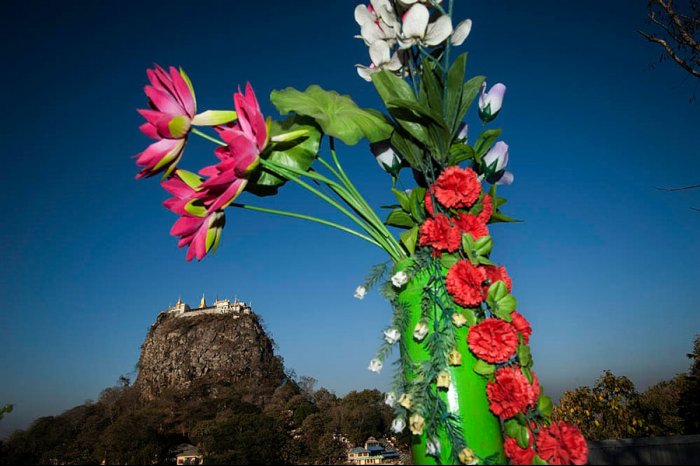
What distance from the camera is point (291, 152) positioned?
93 centimetres

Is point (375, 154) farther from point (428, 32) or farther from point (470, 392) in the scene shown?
point (470, 392)

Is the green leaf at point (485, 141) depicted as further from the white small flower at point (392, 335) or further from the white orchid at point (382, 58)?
the white small flower at point (392, 335)

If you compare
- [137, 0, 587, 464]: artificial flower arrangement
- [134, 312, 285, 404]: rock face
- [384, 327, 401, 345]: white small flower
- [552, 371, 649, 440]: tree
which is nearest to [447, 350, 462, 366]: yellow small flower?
[137, 0, 587, 464]: artificial flower arrangement

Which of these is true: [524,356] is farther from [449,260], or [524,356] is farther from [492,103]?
[492,103]

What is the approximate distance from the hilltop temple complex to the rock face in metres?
0.71

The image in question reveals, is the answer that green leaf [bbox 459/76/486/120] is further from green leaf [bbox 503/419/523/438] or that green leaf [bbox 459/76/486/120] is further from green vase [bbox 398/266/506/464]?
green leaf [bbox 503/419/523/438]

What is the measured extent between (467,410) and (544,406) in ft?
0.61

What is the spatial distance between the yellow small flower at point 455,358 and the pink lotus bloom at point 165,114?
67 cm

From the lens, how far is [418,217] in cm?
90

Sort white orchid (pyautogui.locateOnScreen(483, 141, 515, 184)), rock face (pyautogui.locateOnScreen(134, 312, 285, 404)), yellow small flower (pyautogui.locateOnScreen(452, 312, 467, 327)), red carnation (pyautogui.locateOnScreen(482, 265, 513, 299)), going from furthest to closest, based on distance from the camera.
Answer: rock face (pyautogui.locateOnScreen(134, 312, 285, 404))
white orchid (pyautogui.locateOnScreen(483, 141, 515, 184))
red carnation (pyautogui.locateOnScreen(482, 265, 513, 299))
yellow small flower (pyautogui.locateOnScreen(452, 312, 467, 327))

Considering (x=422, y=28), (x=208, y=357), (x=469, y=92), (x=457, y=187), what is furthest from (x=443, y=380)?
(x=208, y=357)

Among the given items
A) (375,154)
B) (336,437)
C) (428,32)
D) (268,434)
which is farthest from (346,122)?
(336,437)

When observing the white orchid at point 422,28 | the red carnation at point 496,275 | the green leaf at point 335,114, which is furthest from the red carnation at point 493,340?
the white orchid at point 422,28

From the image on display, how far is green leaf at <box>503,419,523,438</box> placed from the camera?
0.72 meters
